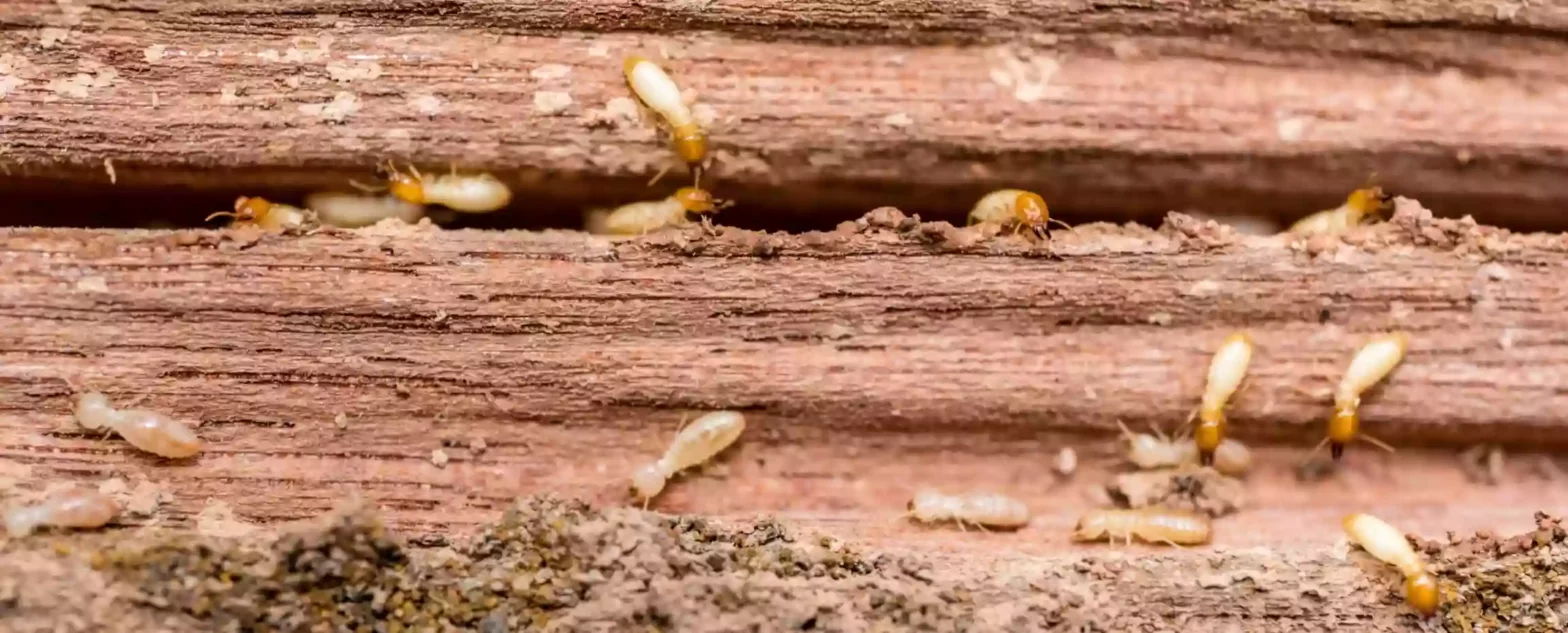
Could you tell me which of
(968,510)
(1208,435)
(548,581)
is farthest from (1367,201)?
(548,581)

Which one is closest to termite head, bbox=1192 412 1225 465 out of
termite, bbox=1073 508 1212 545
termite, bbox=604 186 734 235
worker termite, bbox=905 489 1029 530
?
termite, bbox=1073 508 1212 545

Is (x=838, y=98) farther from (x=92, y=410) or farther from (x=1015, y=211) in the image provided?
(x=92, y=410)

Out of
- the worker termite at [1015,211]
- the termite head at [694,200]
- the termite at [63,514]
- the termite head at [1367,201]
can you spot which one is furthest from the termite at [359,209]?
the termite head at [1367,201]

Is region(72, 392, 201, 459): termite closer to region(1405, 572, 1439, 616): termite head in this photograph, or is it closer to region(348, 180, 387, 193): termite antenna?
region(348, 180, 387, 193): termite antenna

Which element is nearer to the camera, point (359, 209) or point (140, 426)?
point (140, 426)

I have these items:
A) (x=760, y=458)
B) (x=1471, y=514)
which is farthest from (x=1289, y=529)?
(x=760, y=458)

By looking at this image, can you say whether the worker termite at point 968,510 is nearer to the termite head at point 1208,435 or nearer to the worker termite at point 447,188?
the termite head at point 1208,435
